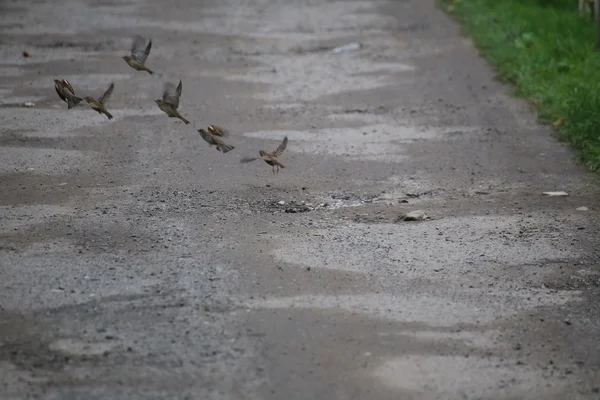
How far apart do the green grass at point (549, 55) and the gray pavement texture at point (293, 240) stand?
11.1 inches

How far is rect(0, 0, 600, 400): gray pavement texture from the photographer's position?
4840 mm

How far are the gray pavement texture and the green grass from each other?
28cm

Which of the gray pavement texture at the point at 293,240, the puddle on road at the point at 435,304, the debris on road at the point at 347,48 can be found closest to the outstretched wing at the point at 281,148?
the gray pavement texture at the point at 293,240

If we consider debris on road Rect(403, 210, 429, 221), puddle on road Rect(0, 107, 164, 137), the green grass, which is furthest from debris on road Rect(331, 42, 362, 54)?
debris on road Rect(403, 210, 429, 221)

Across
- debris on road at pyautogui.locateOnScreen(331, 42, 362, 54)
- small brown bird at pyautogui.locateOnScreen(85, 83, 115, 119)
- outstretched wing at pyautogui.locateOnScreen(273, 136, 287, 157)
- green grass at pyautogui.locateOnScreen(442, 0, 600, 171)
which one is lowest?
debris on road at pyautogui.locateOnScreen(331, 42, 362, 54)

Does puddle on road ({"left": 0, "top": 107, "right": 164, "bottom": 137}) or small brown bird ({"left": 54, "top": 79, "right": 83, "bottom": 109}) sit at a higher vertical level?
small brown bird ({"left": 54, "top": 79, "right": 83, "bottom": 109})

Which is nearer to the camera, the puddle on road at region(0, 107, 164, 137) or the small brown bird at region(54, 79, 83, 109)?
the small brown bird at region(54, 79, 83, 109)

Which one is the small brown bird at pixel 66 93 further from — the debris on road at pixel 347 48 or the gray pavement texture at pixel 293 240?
the debris on road at pixel 347 48

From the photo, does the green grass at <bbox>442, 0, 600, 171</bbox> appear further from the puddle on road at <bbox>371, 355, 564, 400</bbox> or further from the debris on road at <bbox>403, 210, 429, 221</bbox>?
the puddle on road at <bbox>371, 355, 564, 400</bbox>

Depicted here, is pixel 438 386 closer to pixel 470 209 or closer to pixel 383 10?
A: pixel 470 209

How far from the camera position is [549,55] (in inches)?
487

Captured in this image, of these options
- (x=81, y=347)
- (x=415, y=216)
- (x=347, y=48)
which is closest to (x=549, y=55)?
(x=347, y=48)

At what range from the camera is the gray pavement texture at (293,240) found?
15.9 feet

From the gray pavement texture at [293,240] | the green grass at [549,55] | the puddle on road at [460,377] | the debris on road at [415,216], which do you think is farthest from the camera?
the green grass at [549,55]
